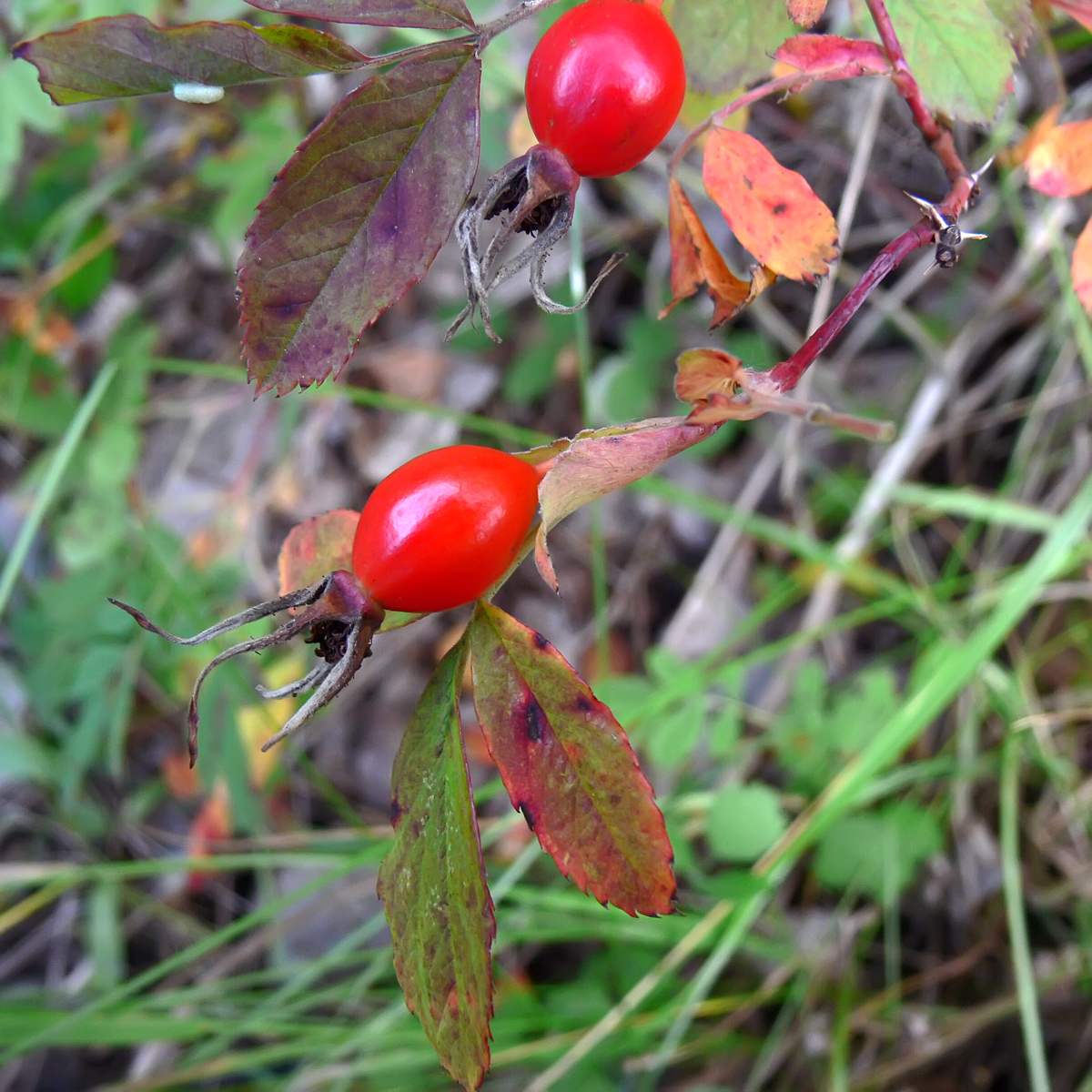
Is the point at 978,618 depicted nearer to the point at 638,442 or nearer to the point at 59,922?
the point at 638,442

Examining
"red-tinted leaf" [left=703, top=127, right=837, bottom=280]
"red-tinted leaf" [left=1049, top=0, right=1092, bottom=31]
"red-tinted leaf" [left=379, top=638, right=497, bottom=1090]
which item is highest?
"red-tinted leaf" [left=1049, top=0, right=1092, bottom=31]

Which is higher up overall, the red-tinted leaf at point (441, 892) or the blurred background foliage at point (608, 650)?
the red-tinted leaf at point (441, 892)

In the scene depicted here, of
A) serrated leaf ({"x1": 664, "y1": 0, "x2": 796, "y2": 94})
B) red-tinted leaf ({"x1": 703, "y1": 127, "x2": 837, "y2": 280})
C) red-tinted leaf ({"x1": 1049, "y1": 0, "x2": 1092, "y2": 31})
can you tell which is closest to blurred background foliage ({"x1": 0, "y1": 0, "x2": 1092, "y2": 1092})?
red-tinted leaf ({"x1": 1049, "y1": 0, "x2": 1092, "y2": 31})

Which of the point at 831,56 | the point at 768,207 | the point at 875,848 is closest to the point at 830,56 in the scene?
the point at 831,56

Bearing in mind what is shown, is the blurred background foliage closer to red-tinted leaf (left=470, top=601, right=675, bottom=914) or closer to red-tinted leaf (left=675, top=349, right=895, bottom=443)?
red-tinted leaf (left=470, top=601, right=675, bottom=914)

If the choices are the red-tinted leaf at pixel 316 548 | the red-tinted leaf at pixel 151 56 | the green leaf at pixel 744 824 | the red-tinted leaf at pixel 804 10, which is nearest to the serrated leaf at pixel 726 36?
the red-tinted leaf at pixel 804 10

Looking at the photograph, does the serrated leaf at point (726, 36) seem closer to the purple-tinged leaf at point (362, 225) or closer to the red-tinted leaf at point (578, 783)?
the purple-tinged leaf at point (362, 225)

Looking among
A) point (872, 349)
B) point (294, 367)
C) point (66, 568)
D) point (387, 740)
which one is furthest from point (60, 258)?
point (294, 367)
